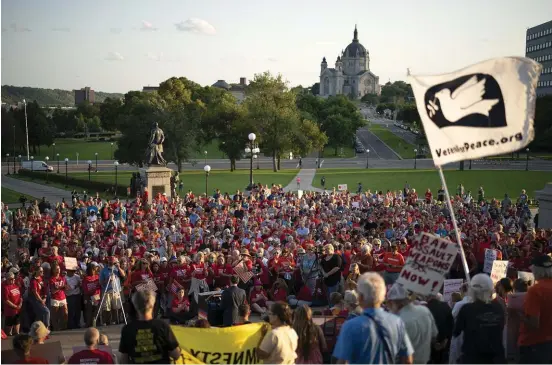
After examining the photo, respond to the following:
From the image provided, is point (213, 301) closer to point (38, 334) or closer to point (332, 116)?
point (38, 334)

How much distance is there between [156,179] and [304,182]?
2798 cm

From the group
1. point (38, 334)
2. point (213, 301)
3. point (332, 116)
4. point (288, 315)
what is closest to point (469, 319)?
point (288, 315)

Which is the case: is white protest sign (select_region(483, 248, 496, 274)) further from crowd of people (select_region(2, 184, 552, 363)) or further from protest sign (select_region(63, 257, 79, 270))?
protest sign (select_region(63, 257, 79, 270))

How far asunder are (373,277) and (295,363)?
7.92 feet

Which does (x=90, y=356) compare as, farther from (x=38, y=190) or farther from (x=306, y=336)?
(x=38, y=190)

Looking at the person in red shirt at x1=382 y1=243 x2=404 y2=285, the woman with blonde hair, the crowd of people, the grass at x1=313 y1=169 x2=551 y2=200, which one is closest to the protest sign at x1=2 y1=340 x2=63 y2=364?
the crowd of people

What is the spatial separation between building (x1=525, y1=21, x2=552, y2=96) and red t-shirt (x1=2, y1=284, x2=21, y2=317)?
131 metres

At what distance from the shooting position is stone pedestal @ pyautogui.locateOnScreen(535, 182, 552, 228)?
24219 millimetres

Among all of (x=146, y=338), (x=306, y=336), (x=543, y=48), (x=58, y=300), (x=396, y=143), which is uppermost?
(x=543, y=48)

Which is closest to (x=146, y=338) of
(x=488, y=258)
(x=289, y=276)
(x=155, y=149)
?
(x=289, y=276)

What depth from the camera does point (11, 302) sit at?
43.8 feet

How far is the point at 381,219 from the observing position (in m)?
26.6

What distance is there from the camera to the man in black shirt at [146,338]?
21.0ft

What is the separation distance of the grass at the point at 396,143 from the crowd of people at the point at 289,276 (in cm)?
7323
